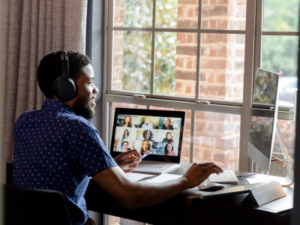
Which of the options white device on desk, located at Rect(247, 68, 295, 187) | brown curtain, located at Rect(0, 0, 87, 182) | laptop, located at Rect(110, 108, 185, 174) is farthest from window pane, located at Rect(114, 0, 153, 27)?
white device on desk, located at Rect(247, 68, 295, 187)

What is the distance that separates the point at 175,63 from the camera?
86.4 inches

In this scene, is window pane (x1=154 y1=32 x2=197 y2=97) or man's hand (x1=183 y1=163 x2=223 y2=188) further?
window pane (x1=154 y1=32 x2=197 y2=97)

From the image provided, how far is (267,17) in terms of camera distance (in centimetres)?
190

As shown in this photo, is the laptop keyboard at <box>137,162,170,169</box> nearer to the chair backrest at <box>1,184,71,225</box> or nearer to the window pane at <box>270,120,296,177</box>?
the window pane at <box>270,120,296,177</box>

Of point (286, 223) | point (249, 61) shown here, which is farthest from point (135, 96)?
point (286, 223)

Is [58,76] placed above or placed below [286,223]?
above

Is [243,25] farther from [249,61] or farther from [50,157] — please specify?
[50,157]

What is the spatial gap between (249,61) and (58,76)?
103 centimetres

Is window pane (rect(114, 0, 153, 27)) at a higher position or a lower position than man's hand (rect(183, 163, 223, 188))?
higher

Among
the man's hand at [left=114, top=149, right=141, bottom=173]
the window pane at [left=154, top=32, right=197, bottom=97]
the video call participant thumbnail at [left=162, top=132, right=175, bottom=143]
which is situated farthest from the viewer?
the window pane at [left=154, top=32, right=197, bottom=97]

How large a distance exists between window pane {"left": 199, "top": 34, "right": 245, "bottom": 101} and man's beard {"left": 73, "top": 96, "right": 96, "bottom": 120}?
818mm

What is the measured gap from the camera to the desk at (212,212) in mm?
1346

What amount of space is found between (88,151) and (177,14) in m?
1.22

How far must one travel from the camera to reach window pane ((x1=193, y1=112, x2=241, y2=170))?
2.05m
